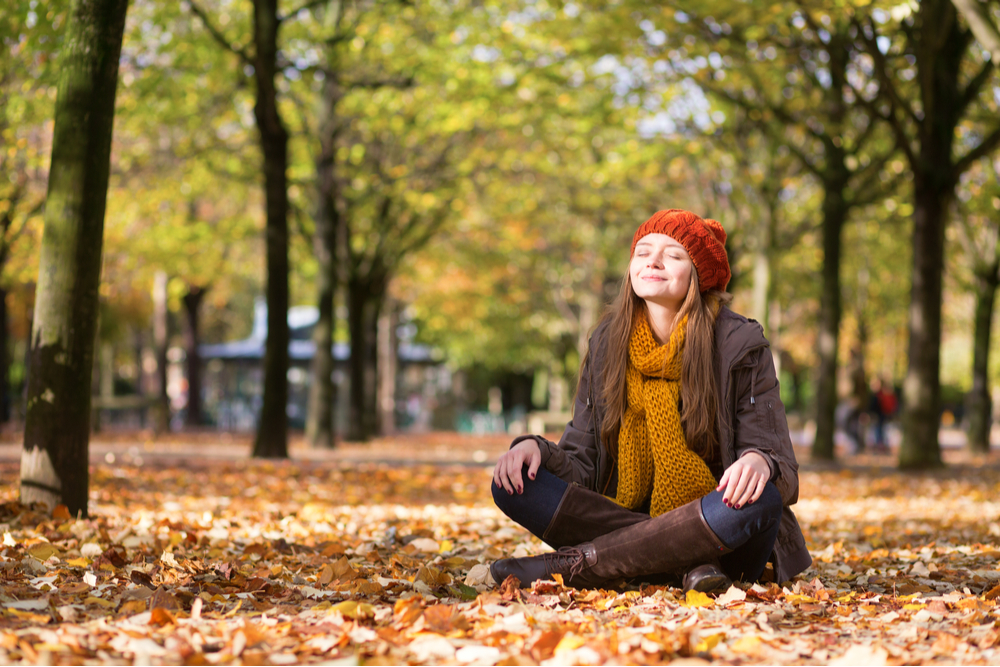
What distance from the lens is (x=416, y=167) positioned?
1684cm

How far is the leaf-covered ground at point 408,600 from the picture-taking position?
2596 mm

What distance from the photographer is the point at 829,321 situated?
13602 mm

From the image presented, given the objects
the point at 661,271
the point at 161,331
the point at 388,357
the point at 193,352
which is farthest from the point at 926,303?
the point at 193,352

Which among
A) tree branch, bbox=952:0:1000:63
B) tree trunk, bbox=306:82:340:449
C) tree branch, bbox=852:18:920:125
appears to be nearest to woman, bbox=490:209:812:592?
tree branch, bbox=952:0:1000:63

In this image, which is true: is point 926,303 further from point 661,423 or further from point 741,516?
point 741,516

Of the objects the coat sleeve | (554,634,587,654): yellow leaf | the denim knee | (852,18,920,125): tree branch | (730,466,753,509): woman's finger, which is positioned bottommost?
(554,634,587,654): yellow leaf

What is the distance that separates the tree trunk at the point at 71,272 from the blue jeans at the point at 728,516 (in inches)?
122

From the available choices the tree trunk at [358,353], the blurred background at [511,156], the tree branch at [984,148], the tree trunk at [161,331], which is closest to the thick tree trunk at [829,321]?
the blurred background at [511,156]

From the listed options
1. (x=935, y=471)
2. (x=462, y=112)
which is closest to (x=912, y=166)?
(x=935, y=471)

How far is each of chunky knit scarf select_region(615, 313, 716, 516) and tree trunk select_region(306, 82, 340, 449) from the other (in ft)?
37.7

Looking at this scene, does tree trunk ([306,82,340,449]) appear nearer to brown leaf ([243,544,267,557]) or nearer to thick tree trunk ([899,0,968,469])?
thick tree trunk ([899,0,968,469])

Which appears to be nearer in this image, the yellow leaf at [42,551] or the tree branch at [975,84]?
the yellow leaf at [42,551]

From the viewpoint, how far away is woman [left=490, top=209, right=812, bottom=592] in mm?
3332

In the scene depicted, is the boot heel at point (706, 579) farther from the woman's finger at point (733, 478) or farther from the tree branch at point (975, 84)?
the tree branch at point (975, 84)
